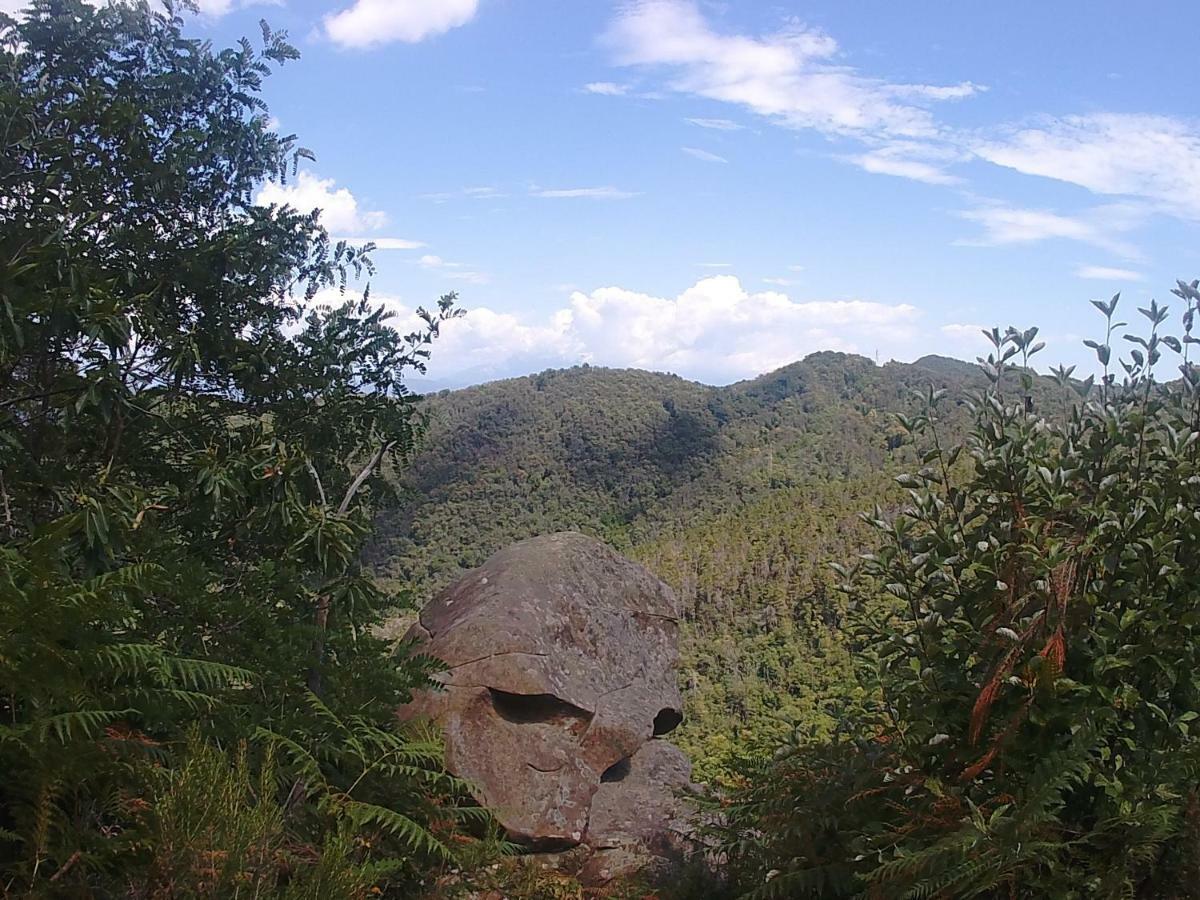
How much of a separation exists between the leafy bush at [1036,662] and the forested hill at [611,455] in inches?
1502

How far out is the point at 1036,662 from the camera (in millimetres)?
3016

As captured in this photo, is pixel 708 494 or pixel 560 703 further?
pixel 708 494

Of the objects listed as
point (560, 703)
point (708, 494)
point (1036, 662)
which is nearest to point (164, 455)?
point (560, 703)

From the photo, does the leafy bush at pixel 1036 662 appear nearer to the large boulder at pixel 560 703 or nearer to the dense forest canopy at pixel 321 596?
the dense forest canopy at pixel 321 596

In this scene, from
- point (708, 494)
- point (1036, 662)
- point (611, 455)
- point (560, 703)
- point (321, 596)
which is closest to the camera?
point (1036, 662)

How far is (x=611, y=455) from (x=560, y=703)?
6989 centimetres

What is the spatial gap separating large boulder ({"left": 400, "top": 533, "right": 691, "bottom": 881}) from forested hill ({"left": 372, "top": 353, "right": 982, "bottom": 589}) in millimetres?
33689

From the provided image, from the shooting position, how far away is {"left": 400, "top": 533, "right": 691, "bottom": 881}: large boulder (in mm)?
5781

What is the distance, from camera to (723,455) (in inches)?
3029

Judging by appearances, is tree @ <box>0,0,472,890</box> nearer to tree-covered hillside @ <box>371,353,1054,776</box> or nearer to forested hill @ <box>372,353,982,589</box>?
tree-covered hillside @ <box>371,353,1054,776</box>

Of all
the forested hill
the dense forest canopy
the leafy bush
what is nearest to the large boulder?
the dense forest canopy

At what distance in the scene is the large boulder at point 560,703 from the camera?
19.0 feet

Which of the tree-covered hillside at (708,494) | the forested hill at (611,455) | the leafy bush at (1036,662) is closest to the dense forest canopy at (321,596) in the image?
Result: the leafy bush at (1036,662)

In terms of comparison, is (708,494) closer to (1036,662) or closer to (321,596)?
(321,596)
